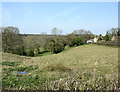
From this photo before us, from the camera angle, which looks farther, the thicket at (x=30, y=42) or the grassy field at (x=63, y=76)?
the thicket at (x=30, y=42)

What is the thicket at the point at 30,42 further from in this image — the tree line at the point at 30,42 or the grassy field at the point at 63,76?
the grassy field at the point at 63,76

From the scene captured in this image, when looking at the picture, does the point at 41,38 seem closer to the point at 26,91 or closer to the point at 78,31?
the point at 78,31

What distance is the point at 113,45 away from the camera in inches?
930

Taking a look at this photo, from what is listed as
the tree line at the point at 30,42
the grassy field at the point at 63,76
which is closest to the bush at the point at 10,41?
the tree line at the point at 30,42

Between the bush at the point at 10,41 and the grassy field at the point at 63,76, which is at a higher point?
the bush at the point at 10,41

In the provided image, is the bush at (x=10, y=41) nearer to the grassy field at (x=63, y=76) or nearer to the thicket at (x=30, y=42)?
the thicket at (x=30, y=42)

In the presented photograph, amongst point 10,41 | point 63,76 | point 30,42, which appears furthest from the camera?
point 30,42

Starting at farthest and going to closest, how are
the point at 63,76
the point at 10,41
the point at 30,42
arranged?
the point at 30,42 → the point at 10,41 → the point at 63,76

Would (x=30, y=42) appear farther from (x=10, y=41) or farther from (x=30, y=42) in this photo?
(x=10, y=41)

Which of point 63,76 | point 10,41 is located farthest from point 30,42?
point 63,76

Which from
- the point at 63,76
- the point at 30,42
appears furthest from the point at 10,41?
the point at 63,76

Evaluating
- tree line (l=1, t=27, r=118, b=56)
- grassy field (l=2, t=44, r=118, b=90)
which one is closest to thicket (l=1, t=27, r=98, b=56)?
tree line (l=1, t=27, r=118, b=56)

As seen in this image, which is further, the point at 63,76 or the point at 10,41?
the point at 10,41

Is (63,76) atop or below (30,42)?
below
